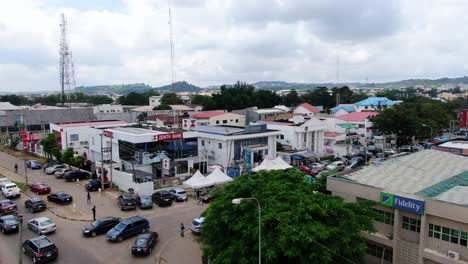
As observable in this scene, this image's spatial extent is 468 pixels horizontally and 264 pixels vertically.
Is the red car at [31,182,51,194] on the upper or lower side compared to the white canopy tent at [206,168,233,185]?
lower

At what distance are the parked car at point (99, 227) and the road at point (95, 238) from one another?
39cm

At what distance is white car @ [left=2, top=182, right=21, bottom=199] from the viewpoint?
28.0 meters

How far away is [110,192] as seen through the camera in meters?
29.5

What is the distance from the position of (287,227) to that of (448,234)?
269 inches

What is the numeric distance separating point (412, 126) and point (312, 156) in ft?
53.6

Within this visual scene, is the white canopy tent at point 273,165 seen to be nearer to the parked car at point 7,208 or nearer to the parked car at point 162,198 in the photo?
the parked car at point 162,198

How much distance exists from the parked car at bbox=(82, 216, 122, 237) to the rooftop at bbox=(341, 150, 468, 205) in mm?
13778

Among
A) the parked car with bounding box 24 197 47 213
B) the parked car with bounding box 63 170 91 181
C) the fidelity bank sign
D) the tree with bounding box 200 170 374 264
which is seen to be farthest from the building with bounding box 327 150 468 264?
the parked car with bounding box 63 170 91 181

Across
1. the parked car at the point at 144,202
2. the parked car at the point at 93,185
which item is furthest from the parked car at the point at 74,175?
the parked car at the point at 144,202

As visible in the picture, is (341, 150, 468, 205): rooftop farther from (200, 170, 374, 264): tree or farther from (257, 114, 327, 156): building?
(257, 114, 327, 156): building

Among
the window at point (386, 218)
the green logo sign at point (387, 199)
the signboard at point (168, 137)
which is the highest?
the signboard at point (168, 137)

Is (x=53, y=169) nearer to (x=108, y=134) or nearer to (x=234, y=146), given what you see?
(x=108, y=134)

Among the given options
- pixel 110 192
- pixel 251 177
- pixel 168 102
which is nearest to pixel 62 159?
pixel 110 192

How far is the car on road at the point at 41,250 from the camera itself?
1700 centimetres
